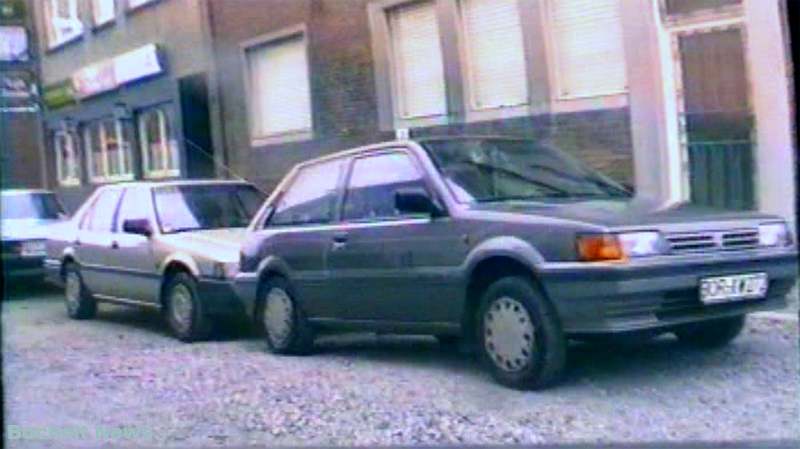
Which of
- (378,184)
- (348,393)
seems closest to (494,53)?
(378,184)

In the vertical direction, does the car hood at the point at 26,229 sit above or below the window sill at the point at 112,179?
below

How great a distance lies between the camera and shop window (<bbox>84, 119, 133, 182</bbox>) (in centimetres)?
445

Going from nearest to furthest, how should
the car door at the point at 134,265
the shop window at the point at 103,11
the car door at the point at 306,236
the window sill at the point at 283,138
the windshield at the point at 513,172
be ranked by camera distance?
the shop window at the point at 103,11
the windshield at the point at 513,172
the window sill at the point at 283,138
the car door at the point at 306,236
the car door at the point at 134,265

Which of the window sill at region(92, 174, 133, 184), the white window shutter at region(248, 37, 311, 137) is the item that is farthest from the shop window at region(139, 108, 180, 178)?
the white window shutter at region(248, 37, 311, 137)

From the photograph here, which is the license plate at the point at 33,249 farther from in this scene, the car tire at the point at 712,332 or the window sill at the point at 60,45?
the car tire at the point at 712,332

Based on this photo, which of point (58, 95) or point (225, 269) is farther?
point (225, 269)

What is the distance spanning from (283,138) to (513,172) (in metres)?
0.88

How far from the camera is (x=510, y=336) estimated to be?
15.2 ft

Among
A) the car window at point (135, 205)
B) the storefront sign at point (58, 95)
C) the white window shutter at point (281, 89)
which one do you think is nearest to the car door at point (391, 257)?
the white window shutter at point (281, 89)

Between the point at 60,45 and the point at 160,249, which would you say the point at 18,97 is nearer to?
the point at 60,45

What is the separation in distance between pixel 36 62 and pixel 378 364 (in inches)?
70.6

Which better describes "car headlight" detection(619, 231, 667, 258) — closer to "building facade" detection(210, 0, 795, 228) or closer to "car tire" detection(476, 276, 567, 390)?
"building facade" detection(210, 0, 795, 228)

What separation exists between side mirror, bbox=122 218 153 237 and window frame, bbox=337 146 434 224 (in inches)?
30.0

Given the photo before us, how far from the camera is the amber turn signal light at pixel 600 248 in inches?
173
